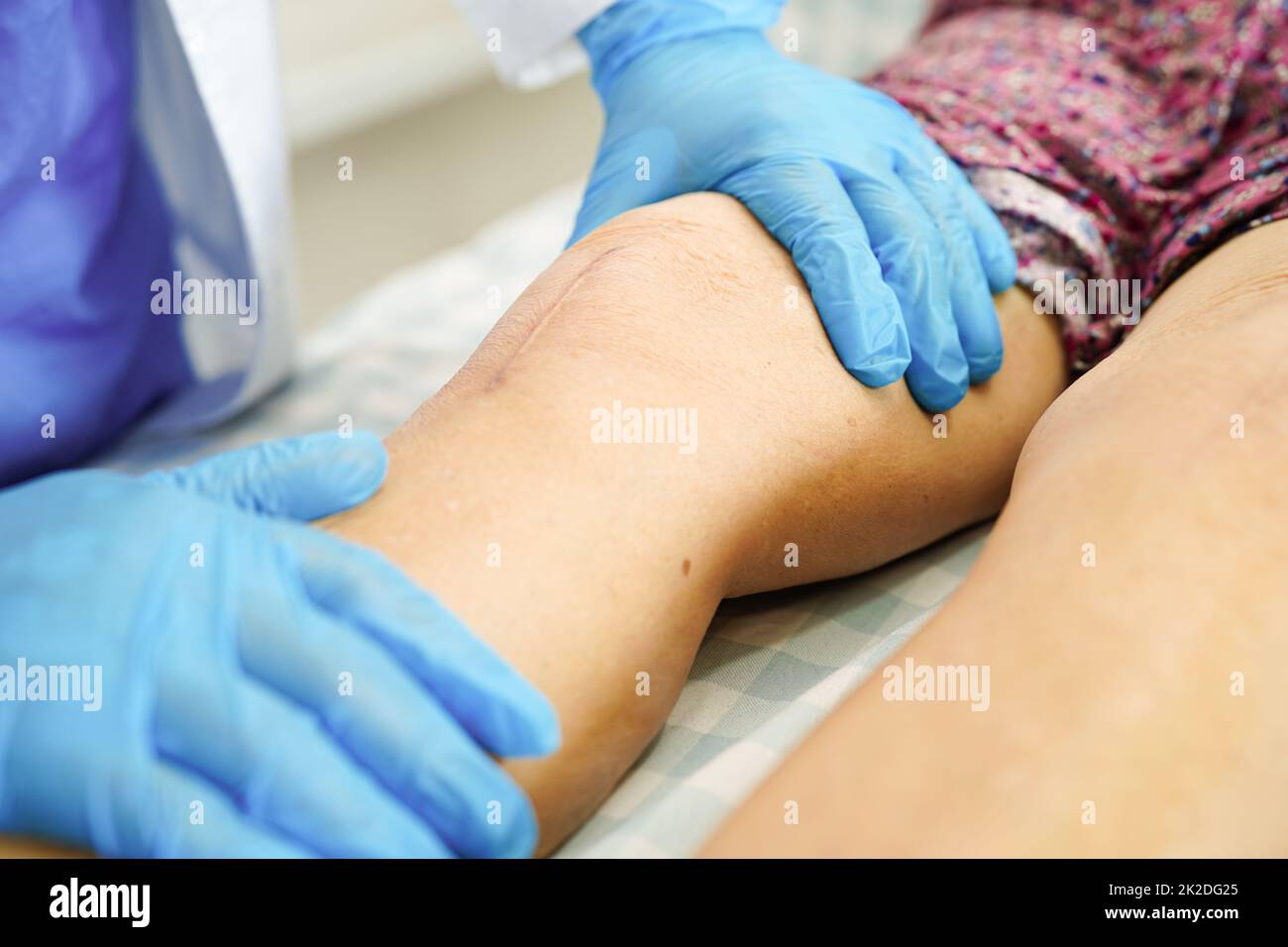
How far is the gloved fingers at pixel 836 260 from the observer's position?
2.65ft

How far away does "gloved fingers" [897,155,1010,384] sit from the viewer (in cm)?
87

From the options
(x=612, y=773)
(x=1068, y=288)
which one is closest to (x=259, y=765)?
(x=612, y=773)

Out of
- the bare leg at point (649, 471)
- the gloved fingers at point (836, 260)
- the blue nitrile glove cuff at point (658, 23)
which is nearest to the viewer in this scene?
the bare leg at point (649, 471)

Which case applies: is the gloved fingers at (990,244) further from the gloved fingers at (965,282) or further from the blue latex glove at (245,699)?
the blue latex glove at (245,699)

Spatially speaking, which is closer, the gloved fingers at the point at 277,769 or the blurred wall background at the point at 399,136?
the gloved fingers at the point at 277,769

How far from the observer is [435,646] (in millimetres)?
597

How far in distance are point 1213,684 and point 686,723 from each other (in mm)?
321

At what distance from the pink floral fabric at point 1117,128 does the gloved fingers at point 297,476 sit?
586 mm

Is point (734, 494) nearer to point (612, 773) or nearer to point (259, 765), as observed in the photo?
point (612, 773)

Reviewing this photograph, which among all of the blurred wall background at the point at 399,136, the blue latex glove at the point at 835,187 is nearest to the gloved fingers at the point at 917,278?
the blue latex glove at the point at 835,187

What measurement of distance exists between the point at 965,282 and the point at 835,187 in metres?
0.12

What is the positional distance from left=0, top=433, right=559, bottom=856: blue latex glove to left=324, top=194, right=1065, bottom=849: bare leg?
0.11 feet

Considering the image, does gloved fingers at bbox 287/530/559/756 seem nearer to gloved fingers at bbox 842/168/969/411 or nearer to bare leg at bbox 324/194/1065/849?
bare leg at bbox 324/194/1065/849

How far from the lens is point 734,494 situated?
729mm
